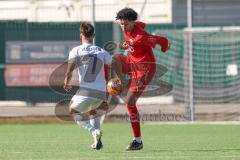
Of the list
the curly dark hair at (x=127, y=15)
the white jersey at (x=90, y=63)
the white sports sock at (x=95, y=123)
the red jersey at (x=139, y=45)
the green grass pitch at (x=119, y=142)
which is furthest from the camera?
the red jersey at (x=139, y=45)

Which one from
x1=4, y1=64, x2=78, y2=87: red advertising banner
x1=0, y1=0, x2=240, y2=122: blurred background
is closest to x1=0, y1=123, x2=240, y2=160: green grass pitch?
x1=0, y1=0, x2=240, y2=122: blurred background

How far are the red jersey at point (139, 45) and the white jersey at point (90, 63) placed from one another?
42.4 inches

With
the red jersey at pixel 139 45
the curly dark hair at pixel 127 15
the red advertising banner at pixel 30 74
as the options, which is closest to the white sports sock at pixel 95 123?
the red jersey at pixel 139 45

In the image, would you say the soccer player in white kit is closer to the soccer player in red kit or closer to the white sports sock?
the white sports sock

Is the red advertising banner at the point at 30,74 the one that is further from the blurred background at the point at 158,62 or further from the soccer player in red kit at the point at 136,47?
the soccer player in red kit at the point at 136,47

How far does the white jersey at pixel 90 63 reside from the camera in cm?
1236

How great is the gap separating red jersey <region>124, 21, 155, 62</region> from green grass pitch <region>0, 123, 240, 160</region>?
1339 mm

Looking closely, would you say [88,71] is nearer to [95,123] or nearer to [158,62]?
[95,123]

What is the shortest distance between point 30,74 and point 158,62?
137 inches

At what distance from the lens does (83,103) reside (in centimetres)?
1259

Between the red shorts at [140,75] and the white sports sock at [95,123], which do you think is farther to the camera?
the red shorts at [140,75]

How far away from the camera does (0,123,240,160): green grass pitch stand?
38.6 ft

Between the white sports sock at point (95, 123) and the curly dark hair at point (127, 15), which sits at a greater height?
the curly dark hair at point (127, 15)

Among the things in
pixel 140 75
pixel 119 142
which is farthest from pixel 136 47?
pixel 119 142
